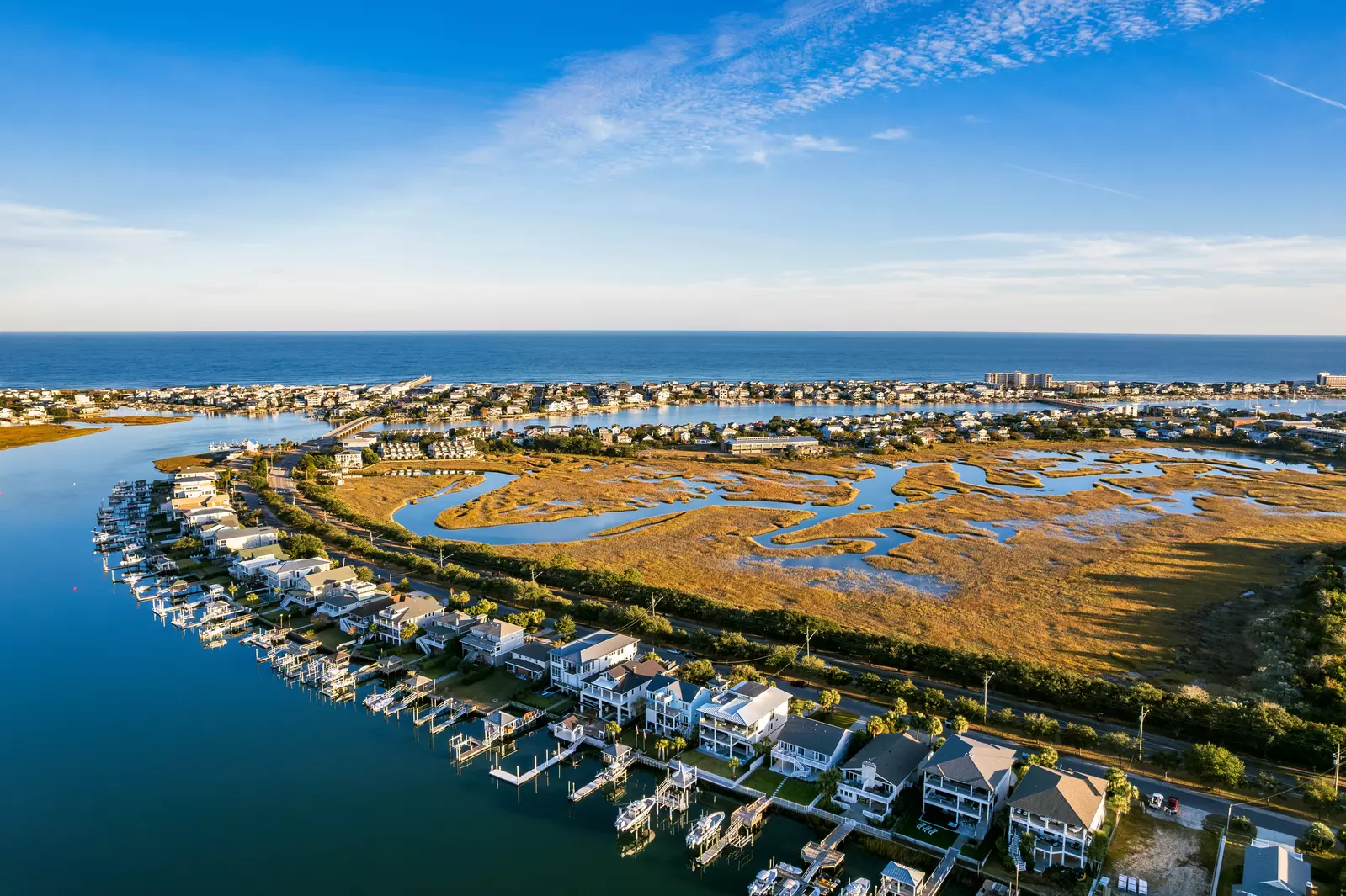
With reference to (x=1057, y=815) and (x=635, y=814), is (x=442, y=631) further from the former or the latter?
(x=1057, y=815)

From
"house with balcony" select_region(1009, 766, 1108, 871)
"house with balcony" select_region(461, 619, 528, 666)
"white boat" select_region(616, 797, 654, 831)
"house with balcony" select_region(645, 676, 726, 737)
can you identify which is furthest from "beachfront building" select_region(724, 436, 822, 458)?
"house with balcony" select_region(1009, 766, 1108, 871)

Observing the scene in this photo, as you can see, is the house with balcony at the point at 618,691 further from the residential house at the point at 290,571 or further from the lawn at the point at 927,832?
the residential house at the point at 290,571

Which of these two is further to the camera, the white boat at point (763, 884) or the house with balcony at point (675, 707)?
the house with balcony at point (675, 707)

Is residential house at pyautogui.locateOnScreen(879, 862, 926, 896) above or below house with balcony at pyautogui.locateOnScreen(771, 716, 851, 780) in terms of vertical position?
below

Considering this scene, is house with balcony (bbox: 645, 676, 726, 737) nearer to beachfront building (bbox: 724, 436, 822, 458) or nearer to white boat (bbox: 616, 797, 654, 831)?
white boat (bbox: 616, 797, 654, 831)

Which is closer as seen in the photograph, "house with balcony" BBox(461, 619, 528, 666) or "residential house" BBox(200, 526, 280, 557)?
"house with balcony" BBox(461, 619, 528, 666)

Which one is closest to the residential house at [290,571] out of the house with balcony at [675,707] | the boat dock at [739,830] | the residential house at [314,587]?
the residential house at [314,587]

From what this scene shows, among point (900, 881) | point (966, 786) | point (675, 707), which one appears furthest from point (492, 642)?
point (966, 786)
